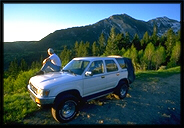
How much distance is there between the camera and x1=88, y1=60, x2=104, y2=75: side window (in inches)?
184

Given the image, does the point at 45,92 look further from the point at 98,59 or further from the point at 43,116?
the point at 98,59

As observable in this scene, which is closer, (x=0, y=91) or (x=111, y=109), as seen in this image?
(x=111, y=109)

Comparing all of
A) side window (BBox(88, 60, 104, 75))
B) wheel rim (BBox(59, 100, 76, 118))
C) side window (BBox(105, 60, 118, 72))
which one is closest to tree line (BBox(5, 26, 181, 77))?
side window (BBox(105, 60, 118, 72))

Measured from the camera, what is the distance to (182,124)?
4.09 m

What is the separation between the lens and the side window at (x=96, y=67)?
4672 millimetres

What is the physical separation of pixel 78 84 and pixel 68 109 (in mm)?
918

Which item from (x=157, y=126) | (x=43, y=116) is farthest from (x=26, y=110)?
(x=157, y=126)

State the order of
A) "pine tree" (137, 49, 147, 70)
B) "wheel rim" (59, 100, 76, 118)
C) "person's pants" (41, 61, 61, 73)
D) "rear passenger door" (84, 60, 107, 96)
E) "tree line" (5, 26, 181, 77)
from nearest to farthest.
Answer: "wheel rim" (59, 100, 76, 118) < "rear passenger door" (84, 60, 107, 96) < "person's pants" (41, 61, 61, 73) < "tree line" (5, 26, 181, 77) < "pine tree" (137, 49, 147, 70)

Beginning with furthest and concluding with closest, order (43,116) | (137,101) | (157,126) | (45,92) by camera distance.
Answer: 1. (137,101)
2. (43,116)
3. (157,126)
4. (45,92)

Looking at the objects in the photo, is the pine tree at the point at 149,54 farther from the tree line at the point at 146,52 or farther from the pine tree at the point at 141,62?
the pine tree at the point at 141,62

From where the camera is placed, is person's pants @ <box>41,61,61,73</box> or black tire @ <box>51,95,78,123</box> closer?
black tire @ <box>51,95,78,123</box>

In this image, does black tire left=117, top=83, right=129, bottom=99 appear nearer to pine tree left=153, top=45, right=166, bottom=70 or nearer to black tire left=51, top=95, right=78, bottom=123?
black tire left=51, top=95, right=78, bottom=123

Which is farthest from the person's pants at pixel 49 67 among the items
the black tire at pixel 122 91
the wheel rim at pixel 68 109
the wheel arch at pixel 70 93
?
the black tire at pixel 122 91

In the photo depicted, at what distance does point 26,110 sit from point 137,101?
16.1 ft
